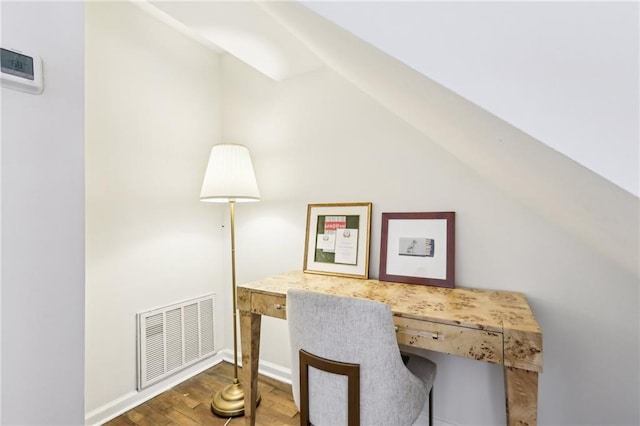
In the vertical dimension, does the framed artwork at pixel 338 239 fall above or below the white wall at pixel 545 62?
below

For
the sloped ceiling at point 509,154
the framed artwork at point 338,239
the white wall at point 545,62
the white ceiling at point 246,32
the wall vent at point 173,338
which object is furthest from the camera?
the wall vent at point 173,338

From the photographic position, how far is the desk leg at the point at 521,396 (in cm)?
97

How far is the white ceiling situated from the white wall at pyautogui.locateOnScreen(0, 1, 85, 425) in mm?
797

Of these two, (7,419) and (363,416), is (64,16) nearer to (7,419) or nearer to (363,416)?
(7,419)

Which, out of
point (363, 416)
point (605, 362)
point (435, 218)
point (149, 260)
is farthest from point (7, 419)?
point (605, 362)

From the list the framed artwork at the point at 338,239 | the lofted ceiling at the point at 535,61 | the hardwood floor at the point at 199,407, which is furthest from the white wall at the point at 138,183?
the lofted ceiling at the point at 535,61

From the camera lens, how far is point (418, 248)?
5.33 feet

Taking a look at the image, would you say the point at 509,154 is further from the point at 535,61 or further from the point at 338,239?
the point at 338,239

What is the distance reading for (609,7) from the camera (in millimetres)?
556

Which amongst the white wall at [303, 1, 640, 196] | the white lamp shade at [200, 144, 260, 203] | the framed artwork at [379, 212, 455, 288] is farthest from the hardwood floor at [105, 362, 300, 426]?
the white wall at [303, 1, 640, 196]

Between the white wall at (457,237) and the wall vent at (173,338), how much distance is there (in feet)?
1.44

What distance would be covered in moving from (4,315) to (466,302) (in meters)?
1.54

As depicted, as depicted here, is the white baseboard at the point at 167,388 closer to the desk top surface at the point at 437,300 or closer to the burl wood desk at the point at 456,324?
the burl wood desk at the point at 456,324

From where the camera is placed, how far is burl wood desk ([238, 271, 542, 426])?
97cm
